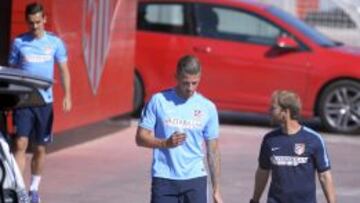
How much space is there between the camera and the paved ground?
1089cm

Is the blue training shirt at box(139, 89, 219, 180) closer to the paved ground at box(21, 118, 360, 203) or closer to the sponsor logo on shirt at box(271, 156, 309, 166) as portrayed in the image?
the sponsor logo on shirt at box(271, 156, 309, 166)

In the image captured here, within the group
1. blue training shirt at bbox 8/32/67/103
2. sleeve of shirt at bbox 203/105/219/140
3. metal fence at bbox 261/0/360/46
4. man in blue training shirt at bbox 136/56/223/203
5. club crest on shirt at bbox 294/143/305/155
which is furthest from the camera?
metal fence at bbox 261/0/360/46

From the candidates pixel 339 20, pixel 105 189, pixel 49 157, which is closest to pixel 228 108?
pixel 49 157

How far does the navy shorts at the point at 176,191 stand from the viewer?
7.26 meters

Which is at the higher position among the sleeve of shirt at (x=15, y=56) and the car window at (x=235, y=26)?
the sleeve of shirt at (x=15, y=56)

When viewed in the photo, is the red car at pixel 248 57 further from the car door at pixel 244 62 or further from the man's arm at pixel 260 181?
the man's arm at pixel 260 181

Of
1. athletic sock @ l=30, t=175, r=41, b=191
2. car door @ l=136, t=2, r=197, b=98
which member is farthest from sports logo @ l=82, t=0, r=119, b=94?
athletic sock @ l=30, t=175, r=41, b=191

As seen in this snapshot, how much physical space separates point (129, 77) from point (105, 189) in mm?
4055

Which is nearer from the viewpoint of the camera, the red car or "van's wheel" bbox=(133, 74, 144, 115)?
the red car

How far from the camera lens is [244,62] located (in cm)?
1558

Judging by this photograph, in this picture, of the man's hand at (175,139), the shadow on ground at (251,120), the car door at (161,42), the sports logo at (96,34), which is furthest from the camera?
the shadow on ground at (251,120)

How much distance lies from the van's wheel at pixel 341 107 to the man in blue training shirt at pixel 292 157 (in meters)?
8.21

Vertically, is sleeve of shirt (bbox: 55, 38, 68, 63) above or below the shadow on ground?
→ above

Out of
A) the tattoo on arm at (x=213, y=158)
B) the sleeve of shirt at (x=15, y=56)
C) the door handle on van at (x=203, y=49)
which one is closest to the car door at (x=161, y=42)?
the door handle on van at (x=203, y=49)
